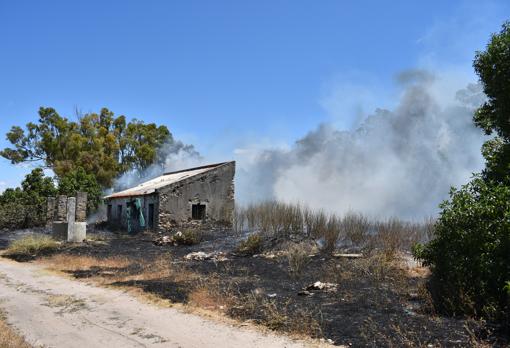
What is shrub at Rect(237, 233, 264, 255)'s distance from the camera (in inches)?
661

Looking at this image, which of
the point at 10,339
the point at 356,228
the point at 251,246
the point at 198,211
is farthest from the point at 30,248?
the point at 10,339

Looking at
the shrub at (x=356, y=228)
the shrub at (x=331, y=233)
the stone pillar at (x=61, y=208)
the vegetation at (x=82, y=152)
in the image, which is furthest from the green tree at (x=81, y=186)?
the shrub at (x=356, y=228)

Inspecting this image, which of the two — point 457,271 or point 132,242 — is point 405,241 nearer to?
point 457,271

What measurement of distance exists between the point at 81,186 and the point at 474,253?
107ft

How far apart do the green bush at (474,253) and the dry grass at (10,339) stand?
653cm

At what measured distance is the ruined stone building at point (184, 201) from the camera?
2603cm

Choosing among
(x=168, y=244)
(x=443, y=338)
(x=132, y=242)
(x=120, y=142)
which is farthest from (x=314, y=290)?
(x=120, y=142)

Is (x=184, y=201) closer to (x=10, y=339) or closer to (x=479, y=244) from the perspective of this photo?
(x=10, y=339)

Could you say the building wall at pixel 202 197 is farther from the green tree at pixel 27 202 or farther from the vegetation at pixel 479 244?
the vegetation at pixel 479 244

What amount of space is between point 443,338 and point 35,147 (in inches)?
1657

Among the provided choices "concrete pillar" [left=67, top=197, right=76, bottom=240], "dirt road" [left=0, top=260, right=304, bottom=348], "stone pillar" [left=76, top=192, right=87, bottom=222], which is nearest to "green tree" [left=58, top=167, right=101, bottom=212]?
"stone pillar" [left=76, top=192, right=87, bottom=222]

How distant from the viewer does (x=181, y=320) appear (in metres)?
8.06

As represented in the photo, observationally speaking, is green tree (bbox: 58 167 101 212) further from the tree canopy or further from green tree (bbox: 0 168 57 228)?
the tree canopy

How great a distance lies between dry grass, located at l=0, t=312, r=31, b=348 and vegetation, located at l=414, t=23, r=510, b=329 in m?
6.55
